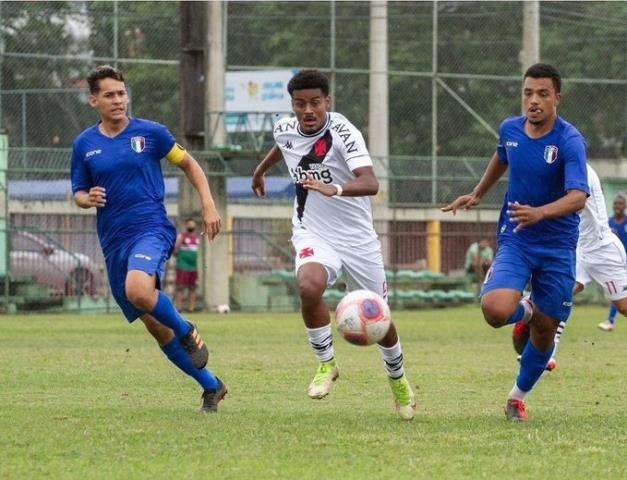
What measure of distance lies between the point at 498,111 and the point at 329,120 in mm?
29105

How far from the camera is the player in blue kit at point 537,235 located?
30.4 feet

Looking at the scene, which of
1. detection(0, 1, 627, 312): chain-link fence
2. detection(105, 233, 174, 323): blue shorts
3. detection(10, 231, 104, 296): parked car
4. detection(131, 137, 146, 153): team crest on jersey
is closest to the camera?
detection(105, 233, 174, 323): blue shorts

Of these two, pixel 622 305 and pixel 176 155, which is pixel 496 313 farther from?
pixel 622 305

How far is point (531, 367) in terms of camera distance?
9617mm

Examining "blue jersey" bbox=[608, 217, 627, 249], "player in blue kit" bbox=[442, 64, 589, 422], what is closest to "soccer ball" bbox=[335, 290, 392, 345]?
"player in blue kit" bbox=[442, 64, 589, 422]

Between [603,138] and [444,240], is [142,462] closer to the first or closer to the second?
[444,240]

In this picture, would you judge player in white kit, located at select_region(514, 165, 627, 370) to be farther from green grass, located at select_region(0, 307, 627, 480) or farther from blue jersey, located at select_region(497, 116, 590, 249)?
blue jersey, located at select_region(497, 116, 590, 249)

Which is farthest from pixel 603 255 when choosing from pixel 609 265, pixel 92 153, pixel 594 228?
pixel 92 153

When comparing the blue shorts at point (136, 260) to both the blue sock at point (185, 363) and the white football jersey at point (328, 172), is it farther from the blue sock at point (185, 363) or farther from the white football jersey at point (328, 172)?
the white football jersey at point (328, 172)

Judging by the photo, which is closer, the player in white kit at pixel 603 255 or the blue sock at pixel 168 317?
the blue sock at pixel 168 317

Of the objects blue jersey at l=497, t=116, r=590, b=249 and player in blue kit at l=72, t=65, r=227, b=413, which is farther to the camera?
player in blue kit at l=72, t=65, r=227, b=413

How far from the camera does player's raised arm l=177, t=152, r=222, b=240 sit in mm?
9617

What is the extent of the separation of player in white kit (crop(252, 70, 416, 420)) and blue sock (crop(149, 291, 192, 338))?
2.58 ft

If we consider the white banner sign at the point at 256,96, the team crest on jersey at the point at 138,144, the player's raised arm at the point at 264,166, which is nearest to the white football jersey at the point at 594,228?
the player's raised arm at the point at 264,166
